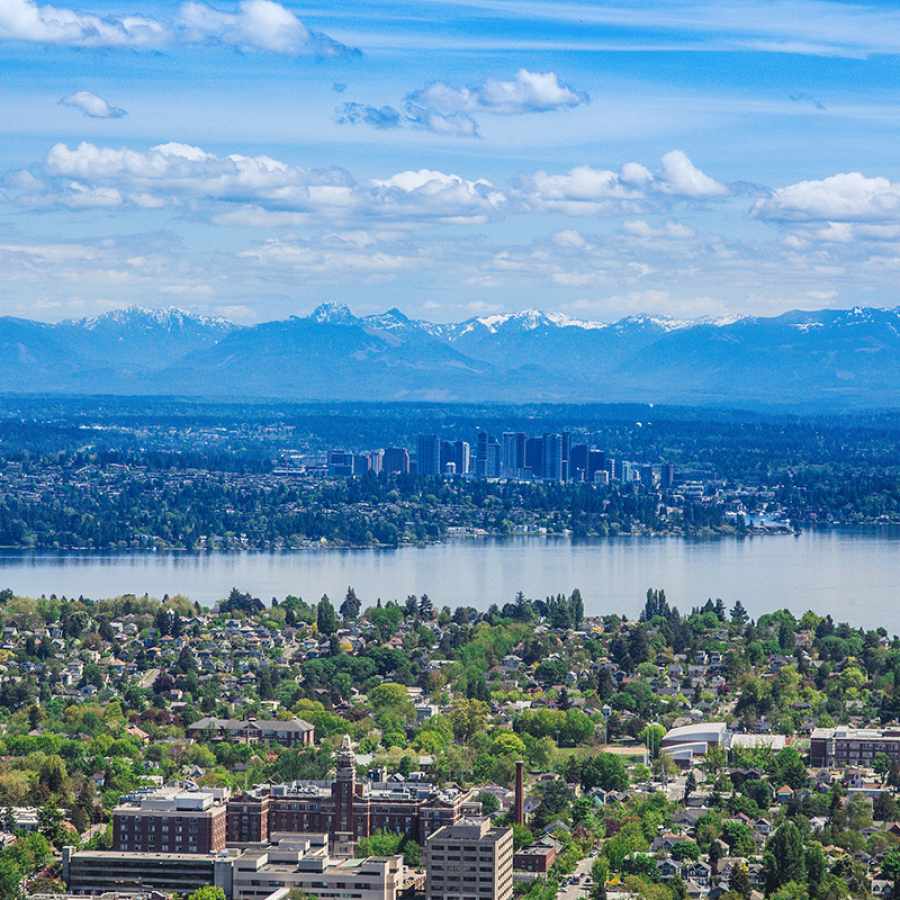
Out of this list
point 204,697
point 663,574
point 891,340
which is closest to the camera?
point 204,697

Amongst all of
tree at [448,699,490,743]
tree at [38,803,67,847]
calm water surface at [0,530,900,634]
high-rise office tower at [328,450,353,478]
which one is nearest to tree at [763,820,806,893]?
tree at [38,803,67,847]

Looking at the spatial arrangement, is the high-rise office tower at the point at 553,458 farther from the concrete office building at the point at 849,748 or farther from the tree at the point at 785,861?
the tree at the point at 785,861

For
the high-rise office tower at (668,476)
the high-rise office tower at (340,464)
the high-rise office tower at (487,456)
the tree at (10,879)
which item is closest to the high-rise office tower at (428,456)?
the high-rise office tower at (487,456)

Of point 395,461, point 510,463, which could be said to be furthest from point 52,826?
point 510,463

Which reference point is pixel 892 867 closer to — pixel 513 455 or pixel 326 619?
pixel 326 619

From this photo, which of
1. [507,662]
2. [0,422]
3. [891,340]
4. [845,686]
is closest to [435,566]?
[507,662]

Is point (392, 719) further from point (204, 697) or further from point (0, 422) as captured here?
point (0, 422)
